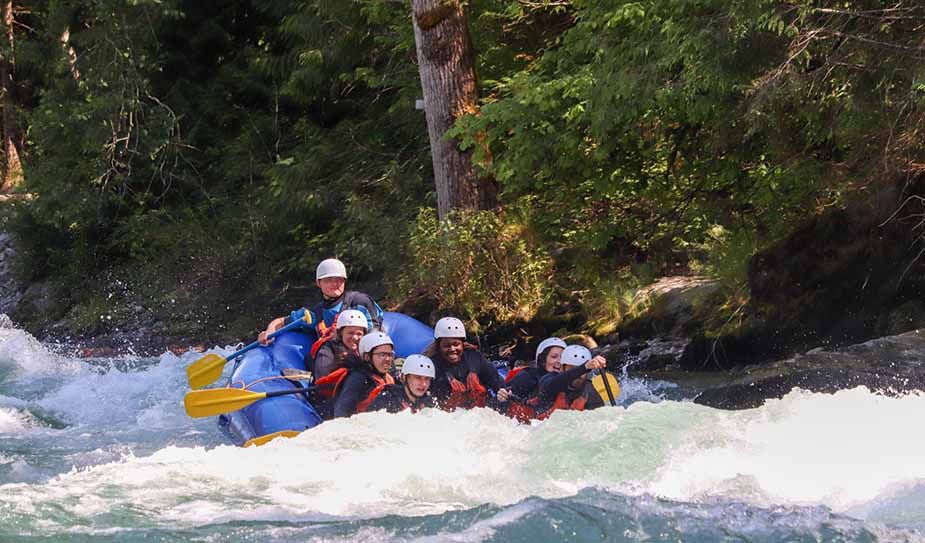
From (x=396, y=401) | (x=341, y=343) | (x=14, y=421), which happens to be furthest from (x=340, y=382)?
(x=14, y=421)

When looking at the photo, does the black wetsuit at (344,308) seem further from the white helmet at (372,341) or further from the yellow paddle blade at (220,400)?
the yellow paddle blade at (220,400)

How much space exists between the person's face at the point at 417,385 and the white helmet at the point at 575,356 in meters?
0.90

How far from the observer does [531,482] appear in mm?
5543

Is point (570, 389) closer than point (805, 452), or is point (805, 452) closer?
point (805, 452)

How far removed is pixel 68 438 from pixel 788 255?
555 centimetres

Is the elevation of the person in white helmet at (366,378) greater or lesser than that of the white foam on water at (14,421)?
greater

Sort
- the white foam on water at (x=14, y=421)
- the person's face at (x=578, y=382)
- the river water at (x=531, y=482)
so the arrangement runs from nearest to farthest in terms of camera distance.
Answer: the river water at (x=531, y=482) < the person's face at (x=578, y=382) < the white foam on water at (x=14, y=421)

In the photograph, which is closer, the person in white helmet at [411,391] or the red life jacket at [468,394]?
the person in white helmet at [411,391]

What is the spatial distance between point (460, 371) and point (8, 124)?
16153mm

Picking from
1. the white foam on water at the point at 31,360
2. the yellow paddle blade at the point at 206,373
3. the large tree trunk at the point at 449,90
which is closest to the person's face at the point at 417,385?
the yellow paddle blade at the point at 206,373

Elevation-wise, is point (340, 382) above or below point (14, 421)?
above

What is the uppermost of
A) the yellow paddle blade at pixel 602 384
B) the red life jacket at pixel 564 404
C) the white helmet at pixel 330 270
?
the white helmet at pixel 330 270

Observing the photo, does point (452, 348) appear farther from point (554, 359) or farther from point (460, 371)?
point (554, 359)

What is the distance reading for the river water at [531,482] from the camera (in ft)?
16.2
